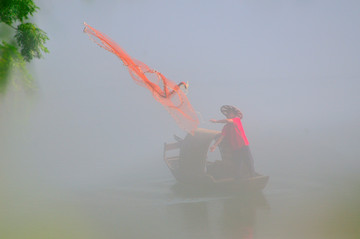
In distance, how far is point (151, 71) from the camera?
320 cm

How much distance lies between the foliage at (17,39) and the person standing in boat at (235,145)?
2537 mm

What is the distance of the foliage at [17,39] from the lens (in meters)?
4.11

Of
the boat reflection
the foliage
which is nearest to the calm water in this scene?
the boat reflection

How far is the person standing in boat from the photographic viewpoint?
4297 millimetres

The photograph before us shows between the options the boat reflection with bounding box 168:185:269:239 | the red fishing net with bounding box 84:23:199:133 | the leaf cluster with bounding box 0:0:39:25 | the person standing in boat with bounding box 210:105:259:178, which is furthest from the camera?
the person standing in boat with bounding box 210:105:259:178

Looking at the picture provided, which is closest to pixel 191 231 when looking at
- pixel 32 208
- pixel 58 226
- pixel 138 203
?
pixel 138 203

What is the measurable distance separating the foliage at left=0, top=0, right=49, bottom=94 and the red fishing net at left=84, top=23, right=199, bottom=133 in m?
1.56

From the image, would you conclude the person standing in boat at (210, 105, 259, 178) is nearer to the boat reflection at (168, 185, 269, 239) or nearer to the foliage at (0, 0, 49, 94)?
the boat reflection at (168, 185, 269, 239)

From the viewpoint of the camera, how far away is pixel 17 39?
420 centimetres

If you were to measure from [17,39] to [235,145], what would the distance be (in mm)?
3085

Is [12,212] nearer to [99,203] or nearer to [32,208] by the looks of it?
[32,208]

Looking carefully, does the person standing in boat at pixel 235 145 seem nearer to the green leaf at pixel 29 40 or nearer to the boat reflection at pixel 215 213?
the boat reflection at pixel 215 213

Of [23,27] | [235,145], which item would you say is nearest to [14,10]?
[23,27]

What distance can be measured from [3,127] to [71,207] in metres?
1.75
